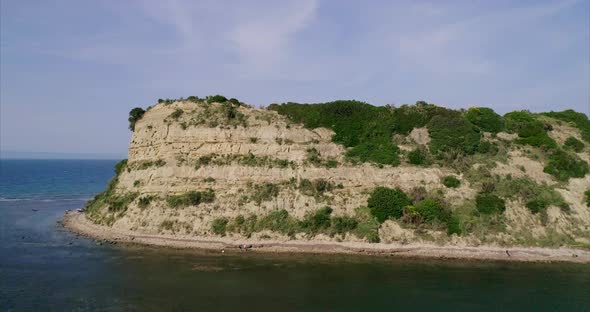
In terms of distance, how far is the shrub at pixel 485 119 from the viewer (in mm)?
53031

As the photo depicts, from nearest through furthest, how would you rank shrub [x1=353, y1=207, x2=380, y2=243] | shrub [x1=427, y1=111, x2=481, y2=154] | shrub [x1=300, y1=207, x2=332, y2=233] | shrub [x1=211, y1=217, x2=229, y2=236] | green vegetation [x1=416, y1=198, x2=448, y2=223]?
shrub [x1=353, y1=207, x2=380, y2=243] < shrub [x1=300, y1=207, x2=332, y2=233] < green vegetation [x1=416, y1=198, x2=448, y2=223] < shrub [x1=211, y1=217, x2=229, y2=236] < shrub [x1=427, y1=111, x2=481, y2=154]

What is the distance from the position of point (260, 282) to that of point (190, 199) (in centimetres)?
1722

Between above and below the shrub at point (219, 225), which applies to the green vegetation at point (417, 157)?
above

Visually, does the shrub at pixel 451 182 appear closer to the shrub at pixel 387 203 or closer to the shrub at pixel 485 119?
the shrub at pixel 387 203

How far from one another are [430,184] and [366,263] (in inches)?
572

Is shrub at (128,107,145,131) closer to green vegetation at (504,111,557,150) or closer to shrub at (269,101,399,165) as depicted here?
shrub at (269,101,399,165)

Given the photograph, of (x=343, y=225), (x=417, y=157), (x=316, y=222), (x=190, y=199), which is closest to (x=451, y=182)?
(x=417, y=157)

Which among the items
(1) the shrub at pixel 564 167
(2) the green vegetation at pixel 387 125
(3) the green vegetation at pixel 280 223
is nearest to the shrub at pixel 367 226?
(3) the green vegetation at pixel 280 223

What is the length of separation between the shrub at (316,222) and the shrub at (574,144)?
33.7 meters

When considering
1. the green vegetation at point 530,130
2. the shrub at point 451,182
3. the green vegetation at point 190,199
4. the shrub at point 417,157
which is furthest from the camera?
the green vegetation at point 530,130

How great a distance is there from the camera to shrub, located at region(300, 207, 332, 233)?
41.0m

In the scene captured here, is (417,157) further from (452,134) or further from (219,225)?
(219,225)

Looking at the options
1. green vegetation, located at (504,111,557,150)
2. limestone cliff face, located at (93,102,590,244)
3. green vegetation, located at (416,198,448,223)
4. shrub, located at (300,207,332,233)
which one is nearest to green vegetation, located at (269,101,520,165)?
limestone cliff face, located at (93,102,590,244)

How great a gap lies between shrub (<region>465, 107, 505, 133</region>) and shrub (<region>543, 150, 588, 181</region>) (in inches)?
285
